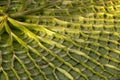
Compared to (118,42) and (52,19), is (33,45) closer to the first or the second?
(52,19)

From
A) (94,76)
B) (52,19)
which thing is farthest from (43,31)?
(94,76)

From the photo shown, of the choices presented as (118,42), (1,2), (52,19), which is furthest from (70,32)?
(1,2)

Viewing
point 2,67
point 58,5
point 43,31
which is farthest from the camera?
point 58,5

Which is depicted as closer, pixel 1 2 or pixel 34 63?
pixel 34 63

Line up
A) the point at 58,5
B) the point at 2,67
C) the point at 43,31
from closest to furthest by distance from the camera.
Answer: the point at 2,67 < the point at 43,31 < the point at 58,5

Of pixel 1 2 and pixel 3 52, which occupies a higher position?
pixel 1 2

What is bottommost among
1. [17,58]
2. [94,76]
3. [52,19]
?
[94,76]
